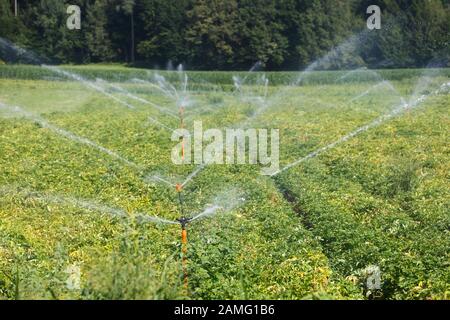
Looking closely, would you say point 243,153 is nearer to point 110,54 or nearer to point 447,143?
point 447,143

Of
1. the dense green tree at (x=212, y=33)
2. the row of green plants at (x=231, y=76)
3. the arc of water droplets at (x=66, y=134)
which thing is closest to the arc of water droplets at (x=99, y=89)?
the row of green plants at (x=231, y=76)

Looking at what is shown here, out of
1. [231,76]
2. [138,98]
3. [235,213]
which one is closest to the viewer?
[235,213]

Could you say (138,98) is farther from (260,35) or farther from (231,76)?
(260,35)

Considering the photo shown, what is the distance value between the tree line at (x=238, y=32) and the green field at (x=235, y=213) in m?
40.1

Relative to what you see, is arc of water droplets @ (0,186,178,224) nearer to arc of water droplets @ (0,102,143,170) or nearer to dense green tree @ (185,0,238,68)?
arc of water droplets @ (0,102,143,170)

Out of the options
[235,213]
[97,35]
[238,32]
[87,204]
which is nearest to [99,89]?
[97,35]

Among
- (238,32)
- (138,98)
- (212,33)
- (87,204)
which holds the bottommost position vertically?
(138,98)

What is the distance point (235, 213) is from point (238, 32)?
6588cm

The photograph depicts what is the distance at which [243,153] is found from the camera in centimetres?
2455

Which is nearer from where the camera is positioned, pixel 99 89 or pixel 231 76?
pixel 99 89

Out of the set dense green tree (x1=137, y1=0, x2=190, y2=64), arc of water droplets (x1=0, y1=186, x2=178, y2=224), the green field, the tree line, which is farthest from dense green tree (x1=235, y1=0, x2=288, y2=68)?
arc of water droplets (x1=0, y1=186, x2=178, y2=224)

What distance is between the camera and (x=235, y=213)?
1596 centimetres

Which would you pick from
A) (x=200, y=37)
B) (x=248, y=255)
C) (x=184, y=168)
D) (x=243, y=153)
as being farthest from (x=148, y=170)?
(x=200, y=37)

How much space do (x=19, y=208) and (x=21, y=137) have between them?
12.6 metres
